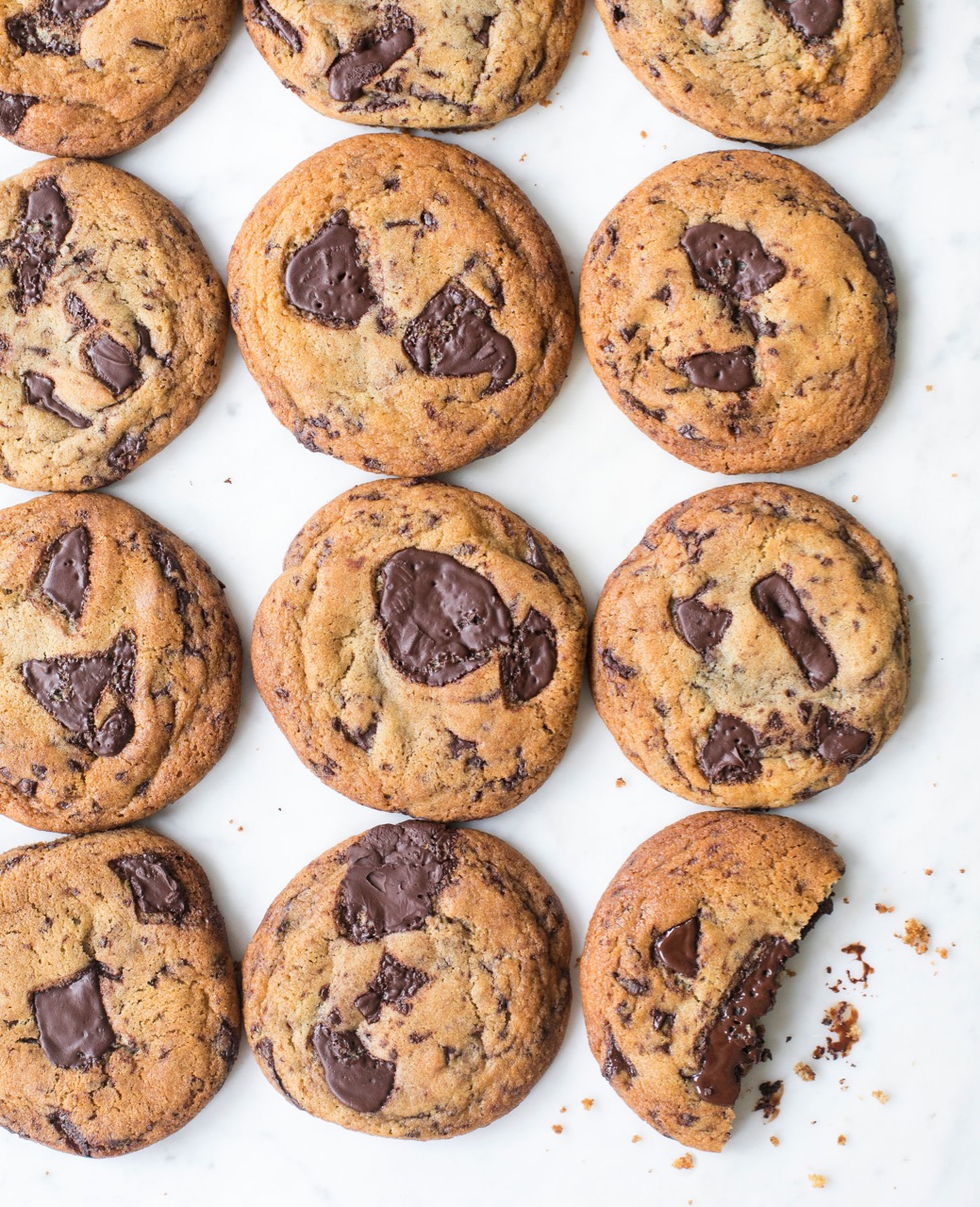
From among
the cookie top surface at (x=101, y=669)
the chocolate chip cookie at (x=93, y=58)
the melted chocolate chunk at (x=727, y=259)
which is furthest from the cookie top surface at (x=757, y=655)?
the chocolate chip cookie at (x=93, y=58)

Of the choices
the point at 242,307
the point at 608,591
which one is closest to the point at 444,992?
the point at 608,591

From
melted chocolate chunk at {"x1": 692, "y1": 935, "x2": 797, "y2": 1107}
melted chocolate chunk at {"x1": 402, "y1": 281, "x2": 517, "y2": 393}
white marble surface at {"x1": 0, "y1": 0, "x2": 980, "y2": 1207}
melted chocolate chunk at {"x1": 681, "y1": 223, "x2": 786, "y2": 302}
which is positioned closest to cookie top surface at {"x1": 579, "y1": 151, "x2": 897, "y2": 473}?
melted chocolate chunk at {"x1": 681, "y1": 223, "x2": 786, "y2": 302}

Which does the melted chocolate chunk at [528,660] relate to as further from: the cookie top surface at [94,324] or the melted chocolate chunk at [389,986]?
the cookie top surface at [94,324]

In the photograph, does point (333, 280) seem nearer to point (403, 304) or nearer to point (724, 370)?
point (403, 304)

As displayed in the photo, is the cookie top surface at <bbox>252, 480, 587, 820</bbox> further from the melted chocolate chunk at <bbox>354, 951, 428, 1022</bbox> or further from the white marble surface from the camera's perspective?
the melted chocolate chunk at <bbox>354, 951, 428, 1022</bbox>

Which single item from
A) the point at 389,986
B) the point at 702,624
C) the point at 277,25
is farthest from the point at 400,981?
the point at 277,25
